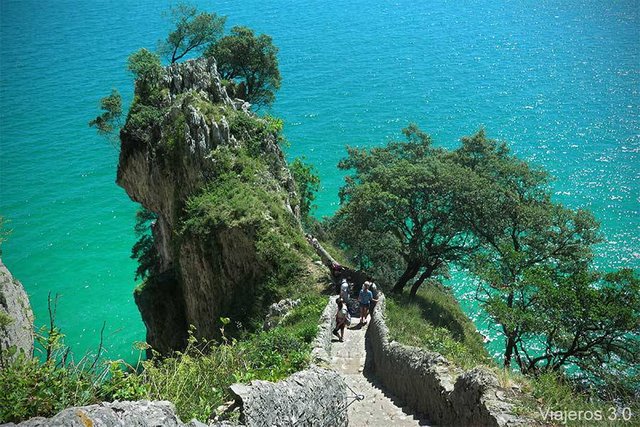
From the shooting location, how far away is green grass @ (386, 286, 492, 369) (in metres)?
18.1

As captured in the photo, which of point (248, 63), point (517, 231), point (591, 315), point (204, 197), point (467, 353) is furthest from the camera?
point (248, 63)

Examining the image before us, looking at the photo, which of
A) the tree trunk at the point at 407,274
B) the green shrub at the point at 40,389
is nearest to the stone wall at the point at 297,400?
the green shrub at the point at 40,389

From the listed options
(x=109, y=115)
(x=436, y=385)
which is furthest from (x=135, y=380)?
(x=109, y=115)

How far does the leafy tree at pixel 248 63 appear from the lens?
173ft

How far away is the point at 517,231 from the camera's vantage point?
3409cm

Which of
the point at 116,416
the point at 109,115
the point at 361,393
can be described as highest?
the point at 109,115

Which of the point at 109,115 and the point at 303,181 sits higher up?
the point at 303,181

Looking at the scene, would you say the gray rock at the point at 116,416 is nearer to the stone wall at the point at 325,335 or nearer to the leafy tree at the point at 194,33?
the stone wall at the point at 325,335

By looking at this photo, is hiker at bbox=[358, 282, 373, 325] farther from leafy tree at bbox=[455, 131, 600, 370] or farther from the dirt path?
leafy tree at bbox=[455, 131, 600, 370]

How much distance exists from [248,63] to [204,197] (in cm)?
2662

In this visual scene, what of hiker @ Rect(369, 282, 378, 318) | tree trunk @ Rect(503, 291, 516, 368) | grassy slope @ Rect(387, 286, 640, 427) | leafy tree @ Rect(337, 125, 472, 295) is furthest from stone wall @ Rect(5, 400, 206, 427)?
leafy tree @ Rect(337, 125, 472, 295)

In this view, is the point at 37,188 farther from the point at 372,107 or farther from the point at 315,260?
the point at 315,260

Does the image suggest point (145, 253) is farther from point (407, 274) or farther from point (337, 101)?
point (337, 101)

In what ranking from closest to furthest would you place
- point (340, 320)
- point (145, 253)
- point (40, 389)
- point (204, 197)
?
point (40, 389)
point (340, 320)
point (204, 197)
point (145, 253)
